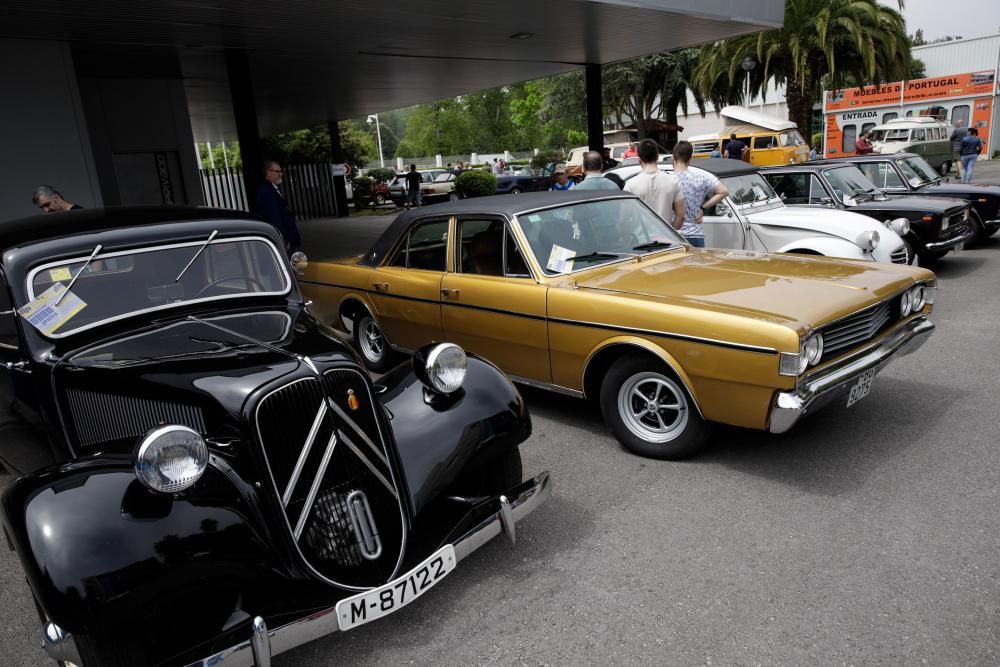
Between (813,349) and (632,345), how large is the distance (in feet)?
3.32

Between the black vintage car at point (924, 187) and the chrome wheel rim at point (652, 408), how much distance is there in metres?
7.72

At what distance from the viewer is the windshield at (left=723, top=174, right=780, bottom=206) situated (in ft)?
26.8

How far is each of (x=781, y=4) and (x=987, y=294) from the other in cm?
709

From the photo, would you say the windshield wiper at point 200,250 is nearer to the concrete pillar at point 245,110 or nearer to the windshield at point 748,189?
the windshield at point 748,189

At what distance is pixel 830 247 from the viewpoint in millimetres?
7297

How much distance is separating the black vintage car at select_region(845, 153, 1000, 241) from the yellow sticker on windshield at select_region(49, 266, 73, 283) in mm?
10204

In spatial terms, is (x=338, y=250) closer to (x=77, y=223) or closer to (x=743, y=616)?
(x=77, y=223)

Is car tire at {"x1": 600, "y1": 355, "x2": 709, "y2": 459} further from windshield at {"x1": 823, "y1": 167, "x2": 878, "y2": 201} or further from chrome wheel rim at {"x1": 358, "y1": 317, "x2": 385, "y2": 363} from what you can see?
windshield at {"x1": 823, "y1": 167, "x2": 878, "y2": 201}

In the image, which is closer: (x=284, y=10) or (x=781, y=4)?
(x=284, y=10)

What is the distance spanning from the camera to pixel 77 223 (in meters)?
→ 3.74

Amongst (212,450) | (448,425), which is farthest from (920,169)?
(212,450)

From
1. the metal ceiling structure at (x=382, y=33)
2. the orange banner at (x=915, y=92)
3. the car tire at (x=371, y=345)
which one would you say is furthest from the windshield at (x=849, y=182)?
the orange banner at (x=915, y=92)

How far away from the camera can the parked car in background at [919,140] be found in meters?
23.8

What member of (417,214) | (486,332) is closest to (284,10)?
(417,214)
